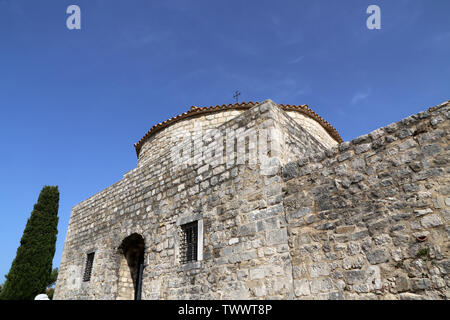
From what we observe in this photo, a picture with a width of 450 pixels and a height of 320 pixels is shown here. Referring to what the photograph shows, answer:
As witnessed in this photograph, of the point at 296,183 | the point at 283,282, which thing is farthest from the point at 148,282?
the point at 296,183

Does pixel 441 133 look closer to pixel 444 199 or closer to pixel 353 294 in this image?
pixel 444 199

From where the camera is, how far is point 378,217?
4012mm

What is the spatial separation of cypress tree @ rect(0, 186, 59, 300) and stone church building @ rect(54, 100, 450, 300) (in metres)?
6.97

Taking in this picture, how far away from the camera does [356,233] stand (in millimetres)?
4129

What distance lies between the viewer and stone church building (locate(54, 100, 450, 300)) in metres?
3.75

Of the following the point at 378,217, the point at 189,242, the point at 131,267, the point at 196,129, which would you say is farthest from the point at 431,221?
the point at 196,129

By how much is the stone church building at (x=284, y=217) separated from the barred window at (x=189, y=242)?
21 mm

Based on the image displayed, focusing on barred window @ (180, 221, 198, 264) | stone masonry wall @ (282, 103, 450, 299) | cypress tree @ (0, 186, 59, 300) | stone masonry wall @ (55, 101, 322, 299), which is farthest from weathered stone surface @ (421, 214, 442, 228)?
cypress tree @ (0, 186, 59, 300)

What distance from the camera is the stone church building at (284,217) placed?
3750 millimetres

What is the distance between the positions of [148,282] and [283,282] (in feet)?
11.3

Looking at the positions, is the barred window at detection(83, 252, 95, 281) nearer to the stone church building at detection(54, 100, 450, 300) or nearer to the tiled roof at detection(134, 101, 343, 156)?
the stone church building at detection(54, 100, 450, 300)

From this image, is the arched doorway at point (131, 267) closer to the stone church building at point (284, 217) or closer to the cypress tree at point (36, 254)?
the stone church building at point (284, 217)

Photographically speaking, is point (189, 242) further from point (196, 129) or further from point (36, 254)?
point (36, 254)

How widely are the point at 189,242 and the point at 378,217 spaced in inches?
144
